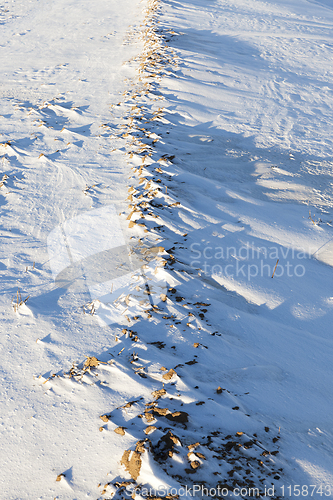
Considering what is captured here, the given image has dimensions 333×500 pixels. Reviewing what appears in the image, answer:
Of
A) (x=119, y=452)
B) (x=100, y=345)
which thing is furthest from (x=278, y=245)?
(x=119, y=452)

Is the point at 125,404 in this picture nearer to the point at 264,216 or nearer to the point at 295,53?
the point at 264,216

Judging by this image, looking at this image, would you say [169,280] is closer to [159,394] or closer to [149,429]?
[159,394]

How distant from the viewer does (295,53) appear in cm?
652

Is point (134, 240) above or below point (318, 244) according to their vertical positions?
below

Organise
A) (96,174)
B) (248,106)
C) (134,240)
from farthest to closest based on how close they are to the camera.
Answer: (248,106) → (96,174) → (134,240)

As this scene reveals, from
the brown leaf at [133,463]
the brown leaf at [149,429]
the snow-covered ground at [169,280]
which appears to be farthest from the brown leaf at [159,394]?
the brown leaf at [133,463]

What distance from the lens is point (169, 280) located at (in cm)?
249

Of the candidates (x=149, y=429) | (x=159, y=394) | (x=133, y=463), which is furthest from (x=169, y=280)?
(x=133, y=463)

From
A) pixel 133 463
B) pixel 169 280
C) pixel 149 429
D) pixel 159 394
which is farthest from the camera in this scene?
pixel 169 280

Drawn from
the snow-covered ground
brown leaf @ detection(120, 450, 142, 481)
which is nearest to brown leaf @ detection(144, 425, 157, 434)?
the snow-covered ground

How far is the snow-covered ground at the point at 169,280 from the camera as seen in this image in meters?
1.56

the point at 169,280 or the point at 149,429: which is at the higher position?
the point at 169,280

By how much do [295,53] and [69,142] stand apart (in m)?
5.25

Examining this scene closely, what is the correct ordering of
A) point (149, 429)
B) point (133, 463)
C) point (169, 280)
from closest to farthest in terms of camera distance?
1. point (133, 463)
2. point (149, 429)
3. point (169, 280)
